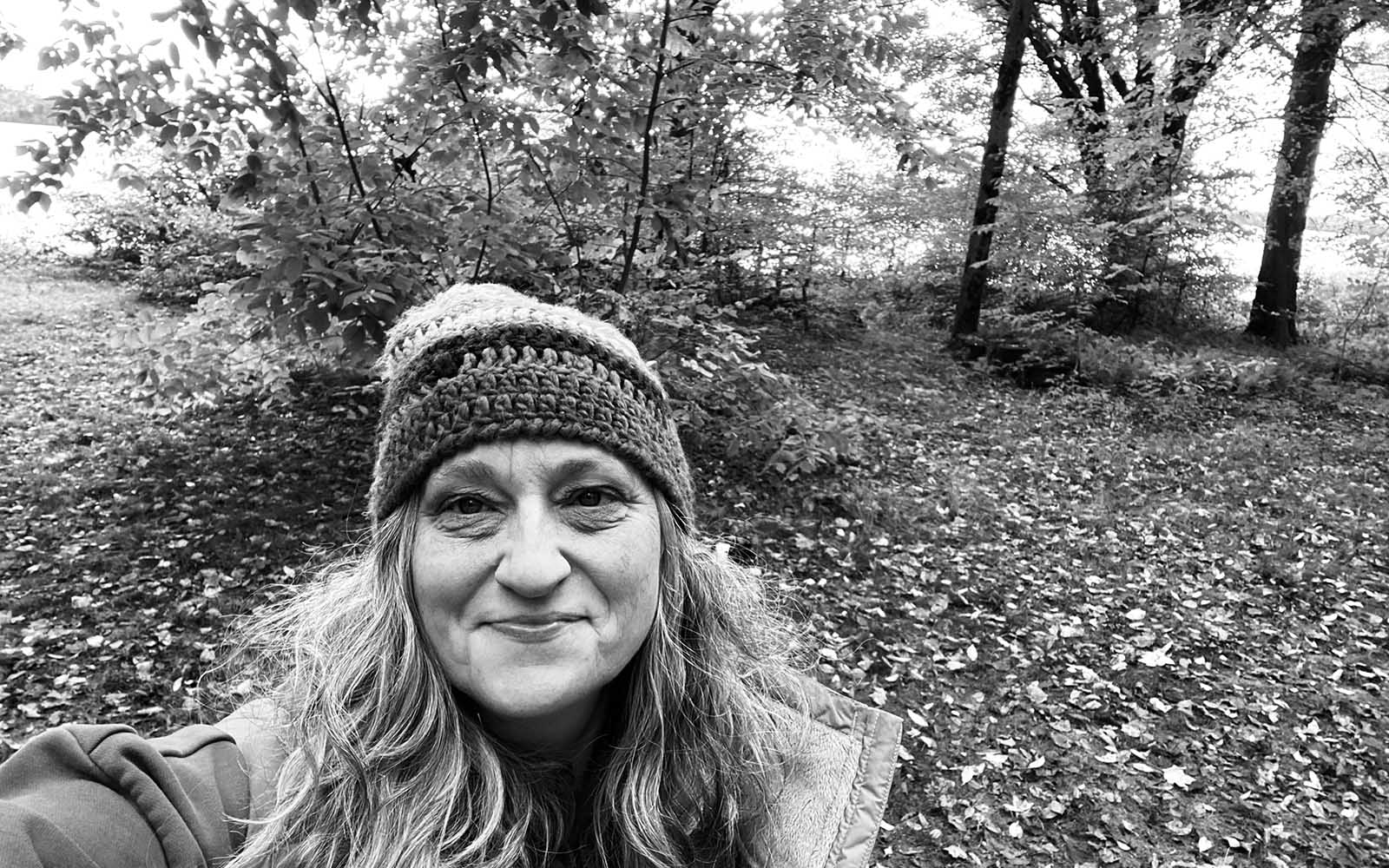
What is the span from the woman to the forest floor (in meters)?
2.58

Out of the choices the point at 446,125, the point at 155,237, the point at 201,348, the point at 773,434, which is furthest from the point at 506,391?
the point at 155,237

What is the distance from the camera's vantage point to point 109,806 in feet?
3.78

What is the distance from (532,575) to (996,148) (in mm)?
12848

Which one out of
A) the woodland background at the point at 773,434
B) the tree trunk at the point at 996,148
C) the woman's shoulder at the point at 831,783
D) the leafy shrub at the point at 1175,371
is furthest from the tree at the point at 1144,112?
the woman's shoulder at the point at 831,783

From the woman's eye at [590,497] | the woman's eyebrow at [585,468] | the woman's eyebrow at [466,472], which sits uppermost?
the woman's eyebrow at [585,468]

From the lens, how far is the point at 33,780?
112 centimetres

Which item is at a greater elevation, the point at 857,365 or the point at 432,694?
the point at 857,365

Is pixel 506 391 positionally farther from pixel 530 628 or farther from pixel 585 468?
pixel 530 628

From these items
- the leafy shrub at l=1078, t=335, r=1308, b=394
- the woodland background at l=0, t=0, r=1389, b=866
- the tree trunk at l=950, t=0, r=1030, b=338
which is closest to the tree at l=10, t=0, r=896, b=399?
the woodland background at l=0, t=0, r=1389, b=866

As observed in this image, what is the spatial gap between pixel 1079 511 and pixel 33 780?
7687mm

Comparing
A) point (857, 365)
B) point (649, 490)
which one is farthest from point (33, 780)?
point (857, 365)

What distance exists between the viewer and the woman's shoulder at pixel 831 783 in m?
1.91

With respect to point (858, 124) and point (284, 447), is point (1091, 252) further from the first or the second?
point (284, 447)

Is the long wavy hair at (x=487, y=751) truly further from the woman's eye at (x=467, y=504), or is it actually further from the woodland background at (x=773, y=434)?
the woodland background at (x=773, y=434)
